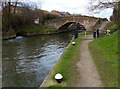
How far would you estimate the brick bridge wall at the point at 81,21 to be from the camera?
3056 centimetres

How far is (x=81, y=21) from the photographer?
110ft

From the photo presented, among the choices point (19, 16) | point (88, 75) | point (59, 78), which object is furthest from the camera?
point (19, 16)

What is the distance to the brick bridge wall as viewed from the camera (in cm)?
3056

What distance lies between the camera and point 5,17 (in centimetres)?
2706

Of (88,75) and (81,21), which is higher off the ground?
(81,21)

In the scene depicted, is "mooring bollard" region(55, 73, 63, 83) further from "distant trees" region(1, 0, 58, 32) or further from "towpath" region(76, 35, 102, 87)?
"distant trees" region(1, 0, 58, 32)

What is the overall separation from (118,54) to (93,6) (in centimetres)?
1073

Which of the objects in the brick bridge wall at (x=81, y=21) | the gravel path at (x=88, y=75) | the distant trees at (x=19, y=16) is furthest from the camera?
the brick bridge wall at (x=81, y=21)

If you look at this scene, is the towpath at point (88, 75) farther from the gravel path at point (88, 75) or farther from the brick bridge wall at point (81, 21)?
the brick bridge wall at point (81, 21)

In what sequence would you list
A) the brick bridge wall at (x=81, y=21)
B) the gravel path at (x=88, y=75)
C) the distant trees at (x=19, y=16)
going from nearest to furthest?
1. the gravel path at (x=88, y=75)
2. the distant trees at (x=19, y=16)
3. the brick bridge wall at (x=81, y=21)

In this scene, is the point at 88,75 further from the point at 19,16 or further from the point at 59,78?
the point at 19,16

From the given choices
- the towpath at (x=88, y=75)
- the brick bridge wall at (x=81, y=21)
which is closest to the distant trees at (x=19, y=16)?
the brick bridge wall at (x=81, y=21)

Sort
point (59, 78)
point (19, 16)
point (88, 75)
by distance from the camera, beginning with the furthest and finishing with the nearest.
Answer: point (19, 16)
point (88, 75)
point (59, 78)

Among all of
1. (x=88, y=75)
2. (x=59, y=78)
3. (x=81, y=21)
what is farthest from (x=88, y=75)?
(x=81, y=21)
